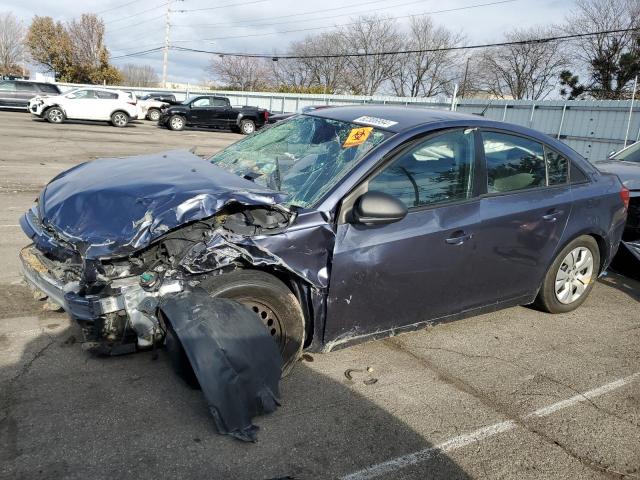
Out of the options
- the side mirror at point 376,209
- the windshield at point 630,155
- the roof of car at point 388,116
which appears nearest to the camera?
the side mirror at point 376,209

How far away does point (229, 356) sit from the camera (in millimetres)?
2875

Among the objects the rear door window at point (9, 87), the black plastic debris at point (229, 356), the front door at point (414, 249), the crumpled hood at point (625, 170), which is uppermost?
the rear door window at point (9, 87)

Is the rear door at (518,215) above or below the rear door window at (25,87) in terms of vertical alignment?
below

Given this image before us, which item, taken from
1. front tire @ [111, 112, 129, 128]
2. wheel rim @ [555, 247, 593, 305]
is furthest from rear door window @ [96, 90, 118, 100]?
wheel rim @ [555, 247, 593, 305]

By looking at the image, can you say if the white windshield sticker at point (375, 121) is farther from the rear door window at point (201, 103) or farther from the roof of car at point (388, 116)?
the rear door window at point (201, 103)

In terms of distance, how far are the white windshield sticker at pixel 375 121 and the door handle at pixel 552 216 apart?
1.51 metres

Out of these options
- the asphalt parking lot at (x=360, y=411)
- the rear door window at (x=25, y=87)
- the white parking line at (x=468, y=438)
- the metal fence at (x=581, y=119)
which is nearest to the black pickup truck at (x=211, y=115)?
the rear door window at (x=25, y=87)

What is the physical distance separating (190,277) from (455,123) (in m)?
2.26

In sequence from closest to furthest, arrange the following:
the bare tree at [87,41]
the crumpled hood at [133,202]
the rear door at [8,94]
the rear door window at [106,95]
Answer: the crumpled hood at [133,202]
the rear door window at [106,95]
the rear door at [8,94]
the bare tree at [87,41]

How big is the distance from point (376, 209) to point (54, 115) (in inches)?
909

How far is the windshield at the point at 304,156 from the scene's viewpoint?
363 cm

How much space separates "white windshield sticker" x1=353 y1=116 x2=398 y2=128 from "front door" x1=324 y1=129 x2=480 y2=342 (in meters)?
0.28

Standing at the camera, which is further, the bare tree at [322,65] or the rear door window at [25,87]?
the bare tree at [322,65]

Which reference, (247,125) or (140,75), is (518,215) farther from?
(140,75)
